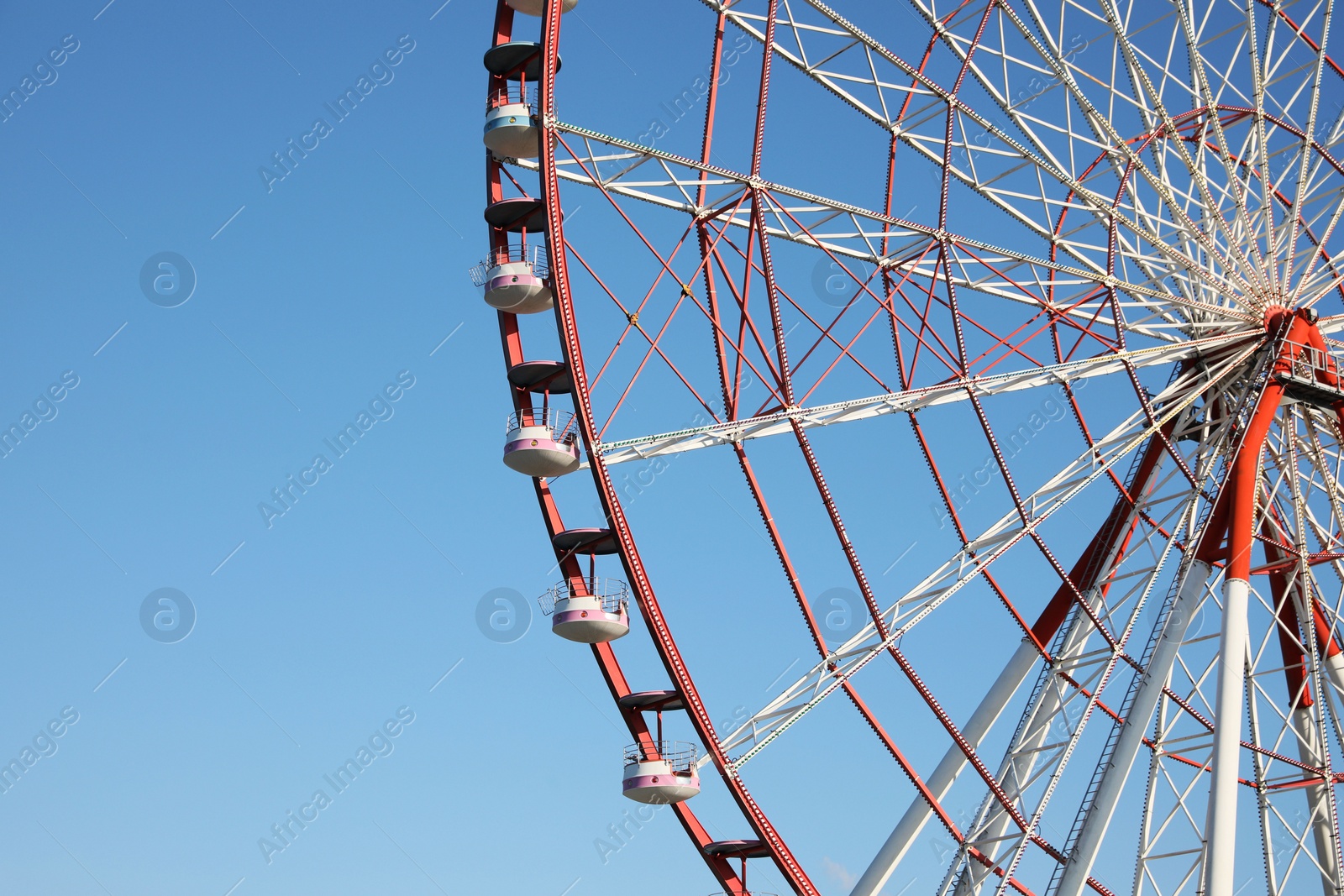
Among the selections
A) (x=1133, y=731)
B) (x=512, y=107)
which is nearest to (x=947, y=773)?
(x=1133, y=731)

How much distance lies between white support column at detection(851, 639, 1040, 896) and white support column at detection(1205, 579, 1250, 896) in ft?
10.9

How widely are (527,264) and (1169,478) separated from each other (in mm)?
13024

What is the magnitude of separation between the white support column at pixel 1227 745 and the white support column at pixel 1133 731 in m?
→ 0.95

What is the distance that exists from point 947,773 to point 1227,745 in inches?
180

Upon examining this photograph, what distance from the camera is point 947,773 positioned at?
26828 mm

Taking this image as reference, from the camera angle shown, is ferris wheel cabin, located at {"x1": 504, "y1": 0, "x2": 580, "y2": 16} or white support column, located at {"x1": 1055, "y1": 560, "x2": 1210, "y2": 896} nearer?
ferris wheel cabin, located at {"x1": 504, "y1": 0, "x2": 580, "y2": 16}

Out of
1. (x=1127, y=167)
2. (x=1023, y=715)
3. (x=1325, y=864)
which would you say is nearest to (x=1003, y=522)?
(x=1023, y=715)

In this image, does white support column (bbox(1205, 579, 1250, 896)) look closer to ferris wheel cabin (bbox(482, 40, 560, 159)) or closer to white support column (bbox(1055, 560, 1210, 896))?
white support column (bbox(1055, 560, 1210, 896))

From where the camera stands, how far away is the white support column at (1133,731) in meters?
25.3

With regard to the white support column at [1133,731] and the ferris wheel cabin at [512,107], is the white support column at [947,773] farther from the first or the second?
the ferris wheel cabin at [512,107]

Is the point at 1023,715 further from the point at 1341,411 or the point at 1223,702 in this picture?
the point at 1341,411

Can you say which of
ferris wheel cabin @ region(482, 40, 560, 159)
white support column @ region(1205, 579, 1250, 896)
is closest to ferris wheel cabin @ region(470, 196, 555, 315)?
ferris wheel cabin @ region(482, 40, 560, 159)

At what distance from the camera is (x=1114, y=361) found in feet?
94.4

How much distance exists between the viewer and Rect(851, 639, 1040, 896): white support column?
84.4 feet
